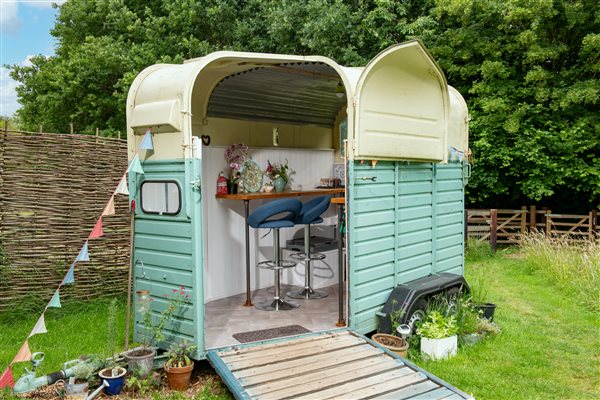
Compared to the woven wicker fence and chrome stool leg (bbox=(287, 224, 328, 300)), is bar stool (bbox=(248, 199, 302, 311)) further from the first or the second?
the woven wicker fence

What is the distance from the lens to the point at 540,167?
12664 mm

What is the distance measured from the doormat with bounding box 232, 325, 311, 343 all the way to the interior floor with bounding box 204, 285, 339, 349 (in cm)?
6

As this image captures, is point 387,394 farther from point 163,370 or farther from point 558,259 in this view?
point 558,259

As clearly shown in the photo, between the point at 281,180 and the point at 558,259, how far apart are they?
536 cm

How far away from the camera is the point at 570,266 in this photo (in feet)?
28.2

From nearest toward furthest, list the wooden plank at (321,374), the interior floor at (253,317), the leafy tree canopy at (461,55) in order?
the wooden plank at (321,374) < the interior floor at (253,317) < the leafy tree canopy at (461,55)

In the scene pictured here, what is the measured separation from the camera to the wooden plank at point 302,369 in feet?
12.8

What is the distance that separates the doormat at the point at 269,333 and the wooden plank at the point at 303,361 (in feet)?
1.84

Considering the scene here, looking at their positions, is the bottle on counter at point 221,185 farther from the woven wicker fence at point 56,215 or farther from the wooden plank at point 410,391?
the wooden plank at point 410,391

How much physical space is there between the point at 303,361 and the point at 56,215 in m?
3.94

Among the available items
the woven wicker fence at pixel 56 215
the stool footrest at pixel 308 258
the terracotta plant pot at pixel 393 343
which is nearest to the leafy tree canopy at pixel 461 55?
the woven wicker fence at pixel 56 215

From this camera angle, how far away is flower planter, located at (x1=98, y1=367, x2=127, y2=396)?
3969mm

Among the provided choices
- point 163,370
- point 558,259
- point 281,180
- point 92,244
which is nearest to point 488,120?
point 558,259

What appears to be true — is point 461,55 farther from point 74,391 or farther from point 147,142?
point 74,391
